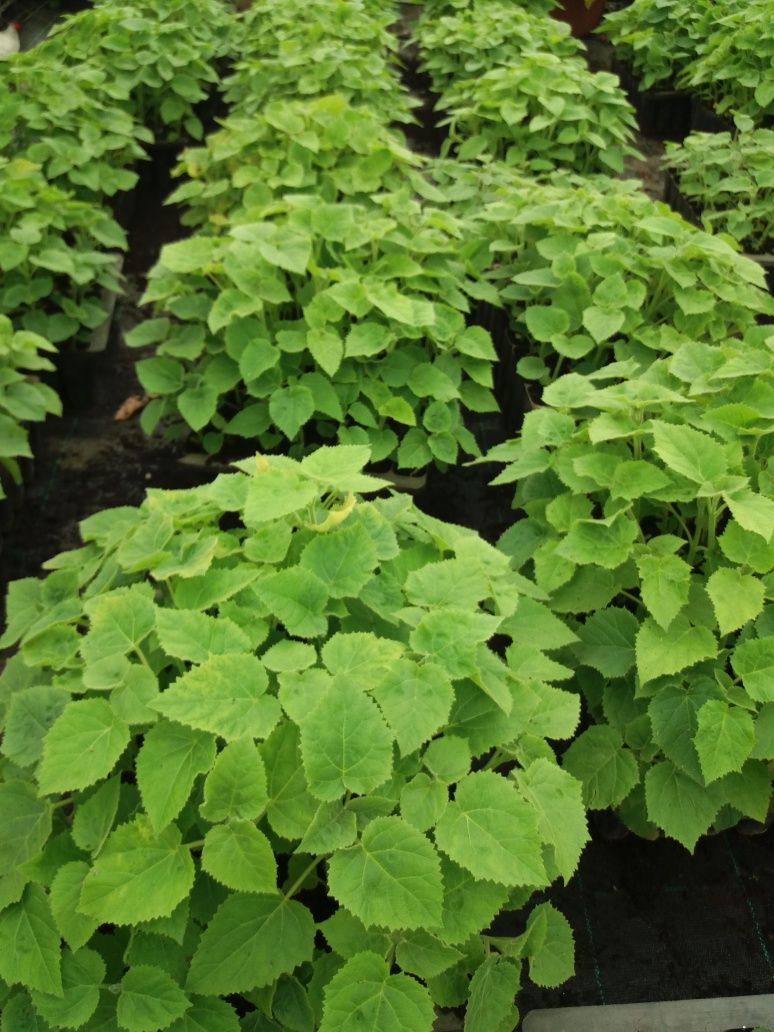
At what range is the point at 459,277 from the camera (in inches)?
118

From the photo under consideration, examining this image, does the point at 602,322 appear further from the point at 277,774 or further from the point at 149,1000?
the point at 149,1000

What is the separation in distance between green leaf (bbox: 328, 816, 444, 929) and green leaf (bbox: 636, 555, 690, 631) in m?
0.76

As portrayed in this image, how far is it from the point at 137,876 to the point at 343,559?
0.56 m

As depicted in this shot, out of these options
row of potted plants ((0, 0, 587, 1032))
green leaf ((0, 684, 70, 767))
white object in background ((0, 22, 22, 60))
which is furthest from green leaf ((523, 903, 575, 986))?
white object in background ((0, 22, 22, 60))

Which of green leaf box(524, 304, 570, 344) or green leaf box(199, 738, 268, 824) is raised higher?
green leaf box(199, 738, 268, 824)

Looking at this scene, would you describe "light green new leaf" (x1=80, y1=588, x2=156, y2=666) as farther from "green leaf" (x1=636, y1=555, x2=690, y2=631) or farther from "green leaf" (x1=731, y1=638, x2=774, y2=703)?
"green leaf" (x1=731, y1=638, x2=774, y2=703)

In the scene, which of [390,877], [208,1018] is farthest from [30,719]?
[390,877]

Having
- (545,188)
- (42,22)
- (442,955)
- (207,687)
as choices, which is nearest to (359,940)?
(442,955)

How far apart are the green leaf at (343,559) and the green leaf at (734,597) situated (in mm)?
692

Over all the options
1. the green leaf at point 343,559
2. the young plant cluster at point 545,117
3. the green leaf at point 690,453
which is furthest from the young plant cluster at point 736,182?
the green leaf at point 343,559

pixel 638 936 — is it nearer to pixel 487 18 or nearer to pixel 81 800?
pixel 81 800

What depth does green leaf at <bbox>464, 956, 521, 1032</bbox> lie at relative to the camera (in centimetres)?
131

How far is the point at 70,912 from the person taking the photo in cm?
119

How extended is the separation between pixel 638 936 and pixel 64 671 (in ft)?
4.98
